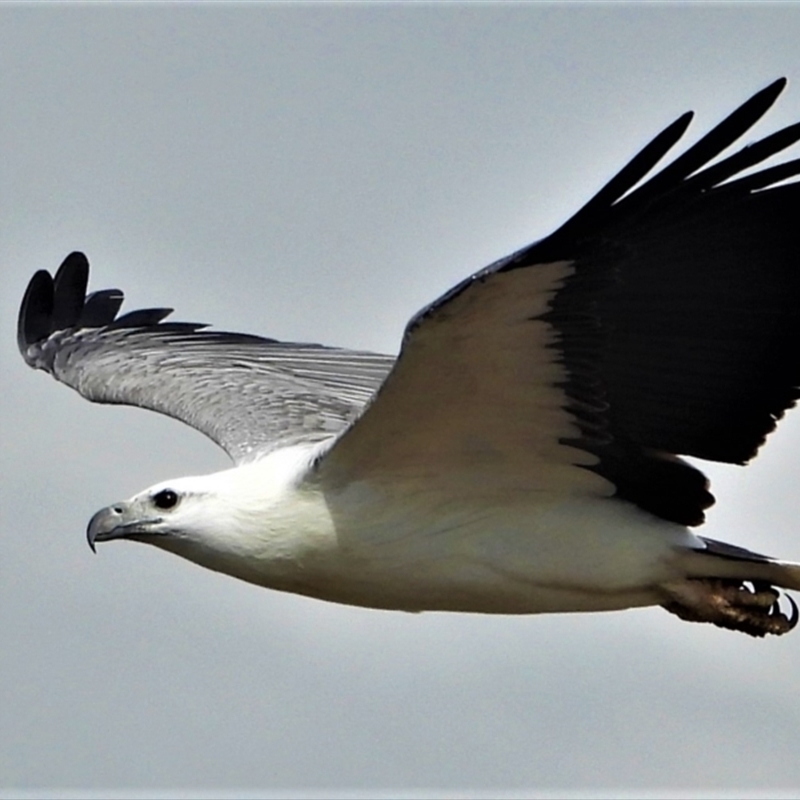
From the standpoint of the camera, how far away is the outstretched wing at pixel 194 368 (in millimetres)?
13133

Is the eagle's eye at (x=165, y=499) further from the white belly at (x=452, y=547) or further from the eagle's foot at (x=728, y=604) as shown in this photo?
the eagle's foot at (x=728, y=604)

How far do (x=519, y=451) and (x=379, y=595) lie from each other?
953 mm

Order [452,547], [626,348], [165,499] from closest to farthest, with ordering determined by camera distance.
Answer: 1. [626,348]
2. [452,547]
3. [165,499]

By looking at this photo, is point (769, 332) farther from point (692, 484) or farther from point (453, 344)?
point (453, 344)

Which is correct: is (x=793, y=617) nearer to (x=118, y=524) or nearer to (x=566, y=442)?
(x=566, y=442)

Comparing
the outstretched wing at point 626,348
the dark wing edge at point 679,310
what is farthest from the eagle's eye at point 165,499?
the dark wing edge at point 679,310

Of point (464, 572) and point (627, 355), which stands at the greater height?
point (627, 355)

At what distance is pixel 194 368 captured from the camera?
47.6ft

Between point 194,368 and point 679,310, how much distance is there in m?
4.77

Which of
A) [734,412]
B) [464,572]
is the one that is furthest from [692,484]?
[464,572]

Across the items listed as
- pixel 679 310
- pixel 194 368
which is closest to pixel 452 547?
pixel 679 310

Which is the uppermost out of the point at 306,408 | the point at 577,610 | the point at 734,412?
the point at 306,408

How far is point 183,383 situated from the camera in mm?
14195

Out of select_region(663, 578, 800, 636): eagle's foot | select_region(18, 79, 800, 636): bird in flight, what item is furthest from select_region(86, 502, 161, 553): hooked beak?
select_region(663, 578, 800, 636): eagle's foot
